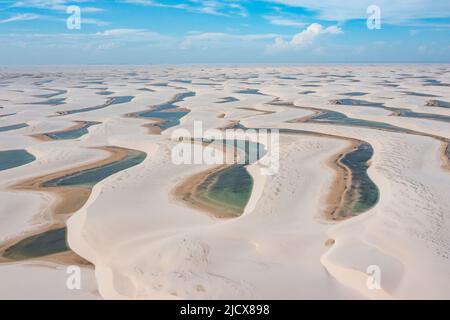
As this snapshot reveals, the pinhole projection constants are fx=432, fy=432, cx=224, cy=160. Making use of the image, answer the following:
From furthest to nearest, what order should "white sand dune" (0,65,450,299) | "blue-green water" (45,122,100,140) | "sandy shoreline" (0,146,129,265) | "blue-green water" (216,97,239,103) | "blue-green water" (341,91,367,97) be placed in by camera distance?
"blue-green water" (341,91,367,97)
"blue-green water" (216,97,239,103)
"blue-green water" (45,122,100,140)
"sandy shoreline" (0,146,129,265)
"white sand dune" (0,65,450,299)

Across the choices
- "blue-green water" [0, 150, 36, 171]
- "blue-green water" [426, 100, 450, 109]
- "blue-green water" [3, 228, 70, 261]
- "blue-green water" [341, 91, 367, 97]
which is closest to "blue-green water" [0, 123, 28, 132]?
"blue-green water" [0, 150, 36, 171]

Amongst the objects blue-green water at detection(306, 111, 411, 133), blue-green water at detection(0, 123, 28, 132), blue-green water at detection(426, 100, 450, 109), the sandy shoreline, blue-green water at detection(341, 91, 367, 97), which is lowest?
the sandy shoreline

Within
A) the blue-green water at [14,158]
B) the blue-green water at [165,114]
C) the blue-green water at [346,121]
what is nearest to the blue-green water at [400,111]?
the blue-green water at [346,121]

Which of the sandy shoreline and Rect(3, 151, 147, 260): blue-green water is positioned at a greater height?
the sandy shoreline

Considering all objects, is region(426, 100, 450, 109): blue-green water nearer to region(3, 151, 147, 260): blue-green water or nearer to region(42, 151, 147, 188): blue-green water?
region(42, 151, 147, 188): blue-green water

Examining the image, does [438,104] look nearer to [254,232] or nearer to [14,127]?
[254,232]

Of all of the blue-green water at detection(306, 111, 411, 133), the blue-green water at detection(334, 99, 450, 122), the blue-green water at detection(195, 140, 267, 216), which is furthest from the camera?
the blue-green water at detection(334, 99, 450, 122)

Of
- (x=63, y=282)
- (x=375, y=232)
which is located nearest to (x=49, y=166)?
(x=63, y=282)

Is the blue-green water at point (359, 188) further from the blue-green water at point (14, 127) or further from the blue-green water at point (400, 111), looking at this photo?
the blue-green water at point (14, 127)
